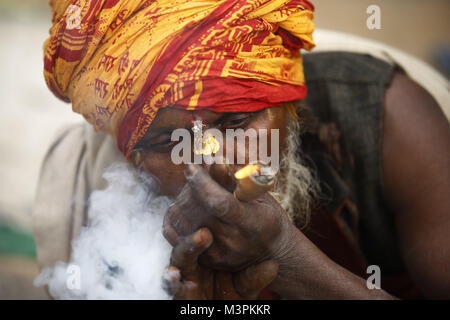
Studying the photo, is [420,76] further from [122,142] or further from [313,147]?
[122,142]

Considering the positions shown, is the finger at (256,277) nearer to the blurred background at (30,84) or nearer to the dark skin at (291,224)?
the dark skin at (291,224)

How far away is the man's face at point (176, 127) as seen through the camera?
1396mm

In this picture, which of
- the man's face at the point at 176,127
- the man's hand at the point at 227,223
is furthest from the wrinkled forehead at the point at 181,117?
the man's hand at the point at 227,223

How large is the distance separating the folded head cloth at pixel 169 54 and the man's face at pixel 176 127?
0.03m

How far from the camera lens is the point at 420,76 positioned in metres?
1.93

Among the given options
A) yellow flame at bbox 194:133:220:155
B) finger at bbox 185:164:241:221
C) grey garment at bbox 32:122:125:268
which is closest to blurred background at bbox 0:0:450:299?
grey garment at bbox 32:122:125:268

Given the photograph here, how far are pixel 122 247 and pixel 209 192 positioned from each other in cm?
60

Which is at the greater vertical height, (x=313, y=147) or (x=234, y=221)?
(x=313, y=147)

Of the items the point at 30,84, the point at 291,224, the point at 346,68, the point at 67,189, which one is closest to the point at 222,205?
the point at 291,224

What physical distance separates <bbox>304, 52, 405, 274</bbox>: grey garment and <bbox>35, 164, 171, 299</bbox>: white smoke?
74 centimetres

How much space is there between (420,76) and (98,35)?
4.34 ft
